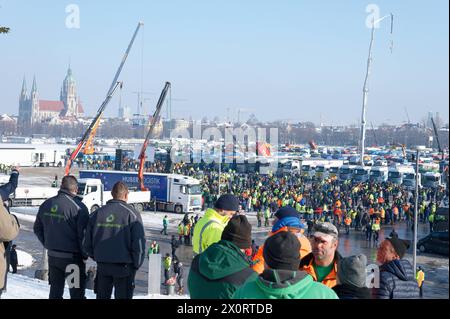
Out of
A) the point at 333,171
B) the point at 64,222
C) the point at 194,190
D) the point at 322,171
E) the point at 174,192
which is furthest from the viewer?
the point at 333,171

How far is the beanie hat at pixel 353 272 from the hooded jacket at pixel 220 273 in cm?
46

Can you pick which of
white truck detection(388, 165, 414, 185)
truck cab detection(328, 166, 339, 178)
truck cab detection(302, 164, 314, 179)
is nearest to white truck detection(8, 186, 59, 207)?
truck cab detection(302, 164, 314, 179)

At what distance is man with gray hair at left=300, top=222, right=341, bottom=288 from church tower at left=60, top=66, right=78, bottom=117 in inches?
6994

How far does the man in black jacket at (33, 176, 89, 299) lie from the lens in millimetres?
A: 5527

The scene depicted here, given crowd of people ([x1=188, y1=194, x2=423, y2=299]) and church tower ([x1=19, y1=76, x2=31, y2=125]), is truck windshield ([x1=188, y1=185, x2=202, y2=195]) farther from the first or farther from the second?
church tower ([x1=19, y1=76, x2=31, y2=125])

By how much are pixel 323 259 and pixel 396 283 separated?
51 centimetres

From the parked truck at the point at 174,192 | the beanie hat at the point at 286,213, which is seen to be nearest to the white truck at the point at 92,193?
the parked truck at the point at 174,192

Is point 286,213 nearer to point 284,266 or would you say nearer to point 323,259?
point 323,259

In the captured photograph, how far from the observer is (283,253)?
2.98m

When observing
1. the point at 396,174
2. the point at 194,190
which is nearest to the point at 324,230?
the point at 194,190

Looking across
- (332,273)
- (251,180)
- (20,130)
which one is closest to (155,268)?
(332,273)

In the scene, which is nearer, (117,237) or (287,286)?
(287,286)
